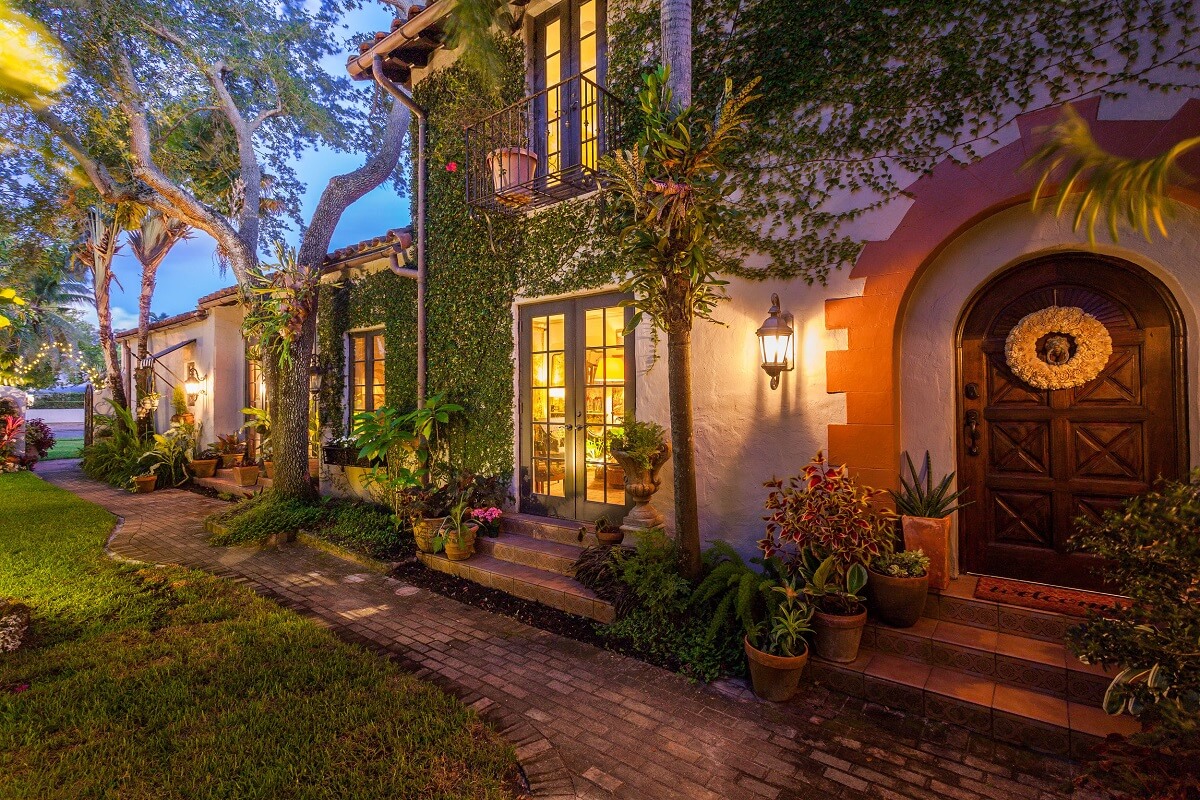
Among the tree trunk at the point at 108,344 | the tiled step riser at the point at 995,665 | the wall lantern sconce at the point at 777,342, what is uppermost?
the tree trunk at the point at 108,344

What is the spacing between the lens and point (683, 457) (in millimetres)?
3875

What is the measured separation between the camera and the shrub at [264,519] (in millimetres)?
6543

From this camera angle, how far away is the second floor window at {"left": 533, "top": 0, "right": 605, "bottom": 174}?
5566mm

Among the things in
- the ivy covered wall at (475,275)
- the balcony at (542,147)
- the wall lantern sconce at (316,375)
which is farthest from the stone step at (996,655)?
the wall lantern sconce at (316,375)

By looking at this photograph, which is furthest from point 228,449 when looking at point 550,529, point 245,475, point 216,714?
point 216,714

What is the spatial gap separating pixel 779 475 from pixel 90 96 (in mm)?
12291

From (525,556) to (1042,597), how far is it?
13.1ft

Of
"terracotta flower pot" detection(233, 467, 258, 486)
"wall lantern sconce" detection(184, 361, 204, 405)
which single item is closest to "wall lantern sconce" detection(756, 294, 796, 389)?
"terracotta flower pot" detection(233, 467, 258, 486)

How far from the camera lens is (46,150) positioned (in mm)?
8773

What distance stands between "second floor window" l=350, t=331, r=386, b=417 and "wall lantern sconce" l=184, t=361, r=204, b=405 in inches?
215

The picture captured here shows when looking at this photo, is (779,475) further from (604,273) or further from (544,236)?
(544,236)

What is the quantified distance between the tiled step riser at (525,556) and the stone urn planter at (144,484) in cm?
882

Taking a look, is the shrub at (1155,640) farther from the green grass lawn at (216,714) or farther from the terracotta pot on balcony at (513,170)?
the terracotta pot on balcony at (513,170)

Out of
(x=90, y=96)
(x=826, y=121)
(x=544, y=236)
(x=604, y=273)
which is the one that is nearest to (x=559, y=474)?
(x=604, y=273)
